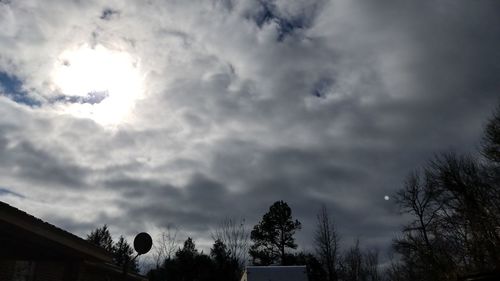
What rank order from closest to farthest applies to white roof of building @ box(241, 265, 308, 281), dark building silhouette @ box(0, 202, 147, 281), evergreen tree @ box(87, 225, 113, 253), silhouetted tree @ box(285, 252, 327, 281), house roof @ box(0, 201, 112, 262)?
house roof @ box(0, 201, 112, 262) < dark building silhouette @ box(0, 202, 147, 281) < white roof of building @ box(241, 265, 308, 281) < silhouetted tree @ box(285, 252, 327, 281) < evergreen tree @ box(87, 225, 113, 253)

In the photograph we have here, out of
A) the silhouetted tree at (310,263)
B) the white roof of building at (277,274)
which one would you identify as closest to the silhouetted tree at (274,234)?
the silhouetted tree at (310,263)

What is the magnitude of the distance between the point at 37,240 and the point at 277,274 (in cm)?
1750

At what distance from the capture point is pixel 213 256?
1837 inches

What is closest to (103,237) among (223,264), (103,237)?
(103,237)

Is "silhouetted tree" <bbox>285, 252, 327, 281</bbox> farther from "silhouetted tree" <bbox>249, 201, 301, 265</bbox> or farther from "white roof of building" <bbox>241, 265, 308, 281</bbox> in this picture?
"white roof of building" <bbox>241, 265, 308, 281</bbox>

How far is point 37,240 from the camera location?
24.0ft

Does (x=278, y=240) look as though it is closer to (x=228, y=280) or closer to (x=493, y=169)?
(x=228, y=280)

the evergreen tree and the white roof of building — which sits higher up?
the evergreen tree

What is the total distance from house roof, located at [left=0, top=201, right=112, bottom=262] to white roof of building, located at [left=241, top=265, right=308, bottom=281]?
15097 millimetres

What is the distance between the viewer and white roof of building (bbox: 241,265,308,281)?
2189 cm

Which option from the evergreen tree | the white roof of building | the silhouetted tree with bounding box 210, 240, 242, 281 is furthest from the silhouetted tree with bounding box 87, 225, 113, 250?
the white roof of building

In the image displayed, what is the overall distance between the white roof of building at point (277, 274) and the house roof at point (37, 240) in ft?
49.5

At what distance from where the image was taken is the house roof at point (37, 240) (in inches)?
245

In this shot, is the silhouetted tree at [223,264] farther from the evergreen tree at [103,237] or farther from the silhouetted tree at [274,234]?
the evergreen tree at [103,237]
